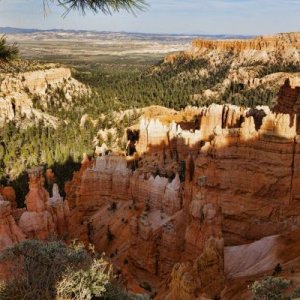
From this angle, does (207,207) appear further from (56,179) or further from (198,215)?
(56,179)

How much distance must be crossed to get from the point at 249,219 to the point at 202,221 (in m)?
4.35

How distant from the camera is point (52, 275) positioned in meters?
11.0

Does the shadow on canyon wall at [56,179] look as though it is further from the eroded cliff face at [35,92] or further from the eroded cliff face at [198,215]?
the eroded cliff face at [35,92]

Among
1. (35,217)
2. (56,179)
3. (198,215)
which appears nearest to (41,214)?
(35,217)

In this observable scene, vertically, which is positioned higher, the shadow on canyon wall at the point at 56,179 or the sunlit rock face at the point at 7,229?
the sunlit rock face at the point at 7,229

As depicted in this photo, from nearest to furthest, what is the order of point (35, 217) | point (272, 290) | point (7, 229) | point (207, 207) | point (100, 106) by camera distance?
1. point (272, 290)
2. point (207, 207)
3. point (7, 229)
4. point (35, 217)
5. point (100, 106)

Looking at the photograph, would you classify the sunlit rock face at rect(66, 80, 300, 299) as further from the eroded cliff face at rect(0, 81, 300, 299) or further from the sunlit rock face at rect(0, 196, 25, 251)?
the sunlit rock face at rect(0, 196, 25, 251)

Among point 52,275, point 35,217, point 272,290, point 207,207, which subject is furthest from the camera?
point 35,217

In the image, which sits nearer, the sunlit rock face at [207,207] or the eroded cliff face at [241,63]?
the sunlit rock face at [207,207]

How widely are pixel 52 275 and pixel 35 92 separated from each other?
293ft

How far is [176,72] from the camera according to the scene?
427 ft

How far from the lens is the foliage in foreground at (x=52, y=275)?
33.5 feet

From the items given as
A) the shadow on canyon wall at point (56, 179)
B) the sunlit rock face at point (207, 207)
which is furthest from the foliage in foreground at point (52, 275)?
the shadow on canyon wall at point (56, 179)

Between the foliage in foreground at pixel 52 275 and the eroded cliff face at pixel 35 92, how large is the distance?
6358 centimetres
